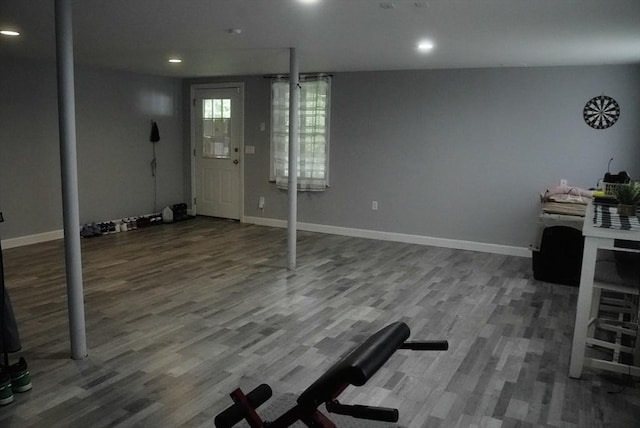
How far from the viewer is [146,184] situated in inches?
313

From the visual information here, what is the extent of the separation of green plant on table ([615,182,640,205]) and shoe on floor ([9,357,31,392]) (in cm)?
382

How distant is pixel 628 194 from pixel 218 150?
6.32 m

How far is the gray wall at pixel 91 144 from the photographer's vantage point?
6.16 meters

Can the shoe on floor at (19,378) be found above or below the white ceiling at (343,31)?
below

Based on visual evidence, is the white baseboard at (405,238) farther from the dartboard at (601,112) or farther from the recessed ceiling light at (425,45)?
the recessed ceiling light at (425,45)

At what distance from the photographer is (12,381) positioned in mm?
2754

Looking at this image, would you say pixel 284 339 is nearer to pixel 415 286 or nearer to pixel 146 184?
pixel 415 286

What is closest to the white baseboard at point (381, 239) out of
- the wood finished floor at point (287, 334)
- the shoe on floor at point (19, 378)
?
the wood finished floor at point (287, 334)

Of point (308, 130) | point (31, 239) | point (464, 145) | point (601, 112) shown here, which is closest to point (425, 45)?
point (464, 145)

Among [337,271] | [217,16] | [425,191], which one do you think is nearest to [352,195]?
[425,191]

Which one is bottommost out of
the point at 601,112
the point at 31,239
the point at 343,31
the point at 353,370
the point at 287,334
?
the point at 287,334

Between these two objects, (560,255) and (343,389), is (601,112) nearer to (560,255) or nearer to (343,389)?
(560,255)

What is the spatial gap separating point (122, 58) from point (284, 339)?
14.2 feet

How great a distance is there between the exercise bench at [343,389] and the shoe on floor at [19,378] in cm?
159
